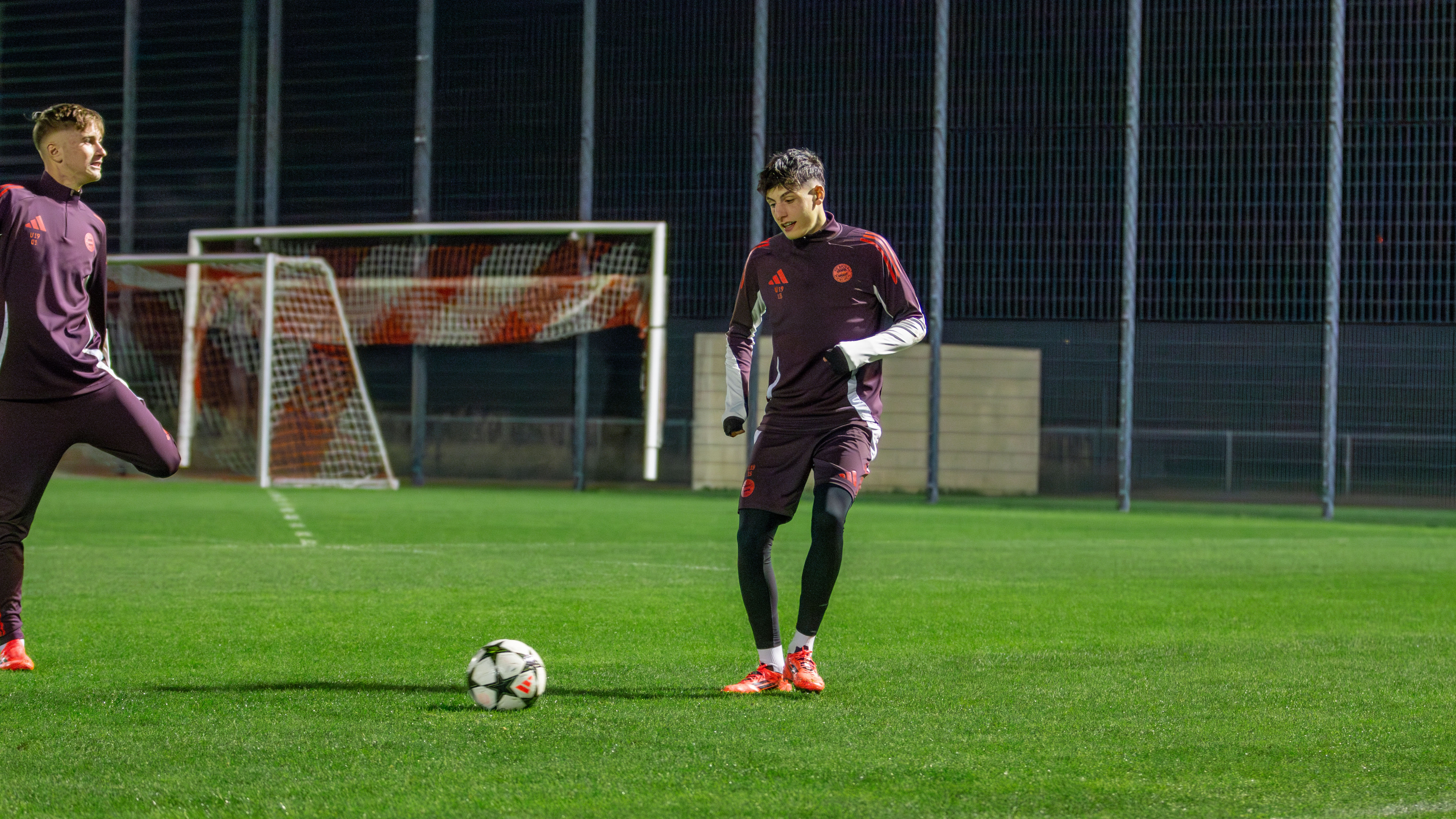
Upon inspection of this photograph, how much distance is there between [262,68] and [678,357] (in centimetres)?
685

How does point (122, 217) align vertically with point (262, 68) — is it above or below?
below

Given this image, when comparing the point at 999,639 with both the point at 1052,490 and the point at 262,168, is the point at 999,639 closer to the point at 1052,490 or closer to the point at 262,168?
the point at 1052,490

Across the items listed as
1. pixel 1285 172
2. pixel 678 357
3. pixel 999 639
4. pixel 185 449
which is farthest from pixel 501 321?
pixel 999 639

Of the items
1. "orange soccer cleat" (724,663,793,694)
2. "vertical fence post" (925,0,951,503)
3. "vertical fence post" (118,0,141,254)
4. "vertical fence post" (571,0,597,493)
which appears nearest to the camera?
"orange soccer cleat" (724,663,793,694)

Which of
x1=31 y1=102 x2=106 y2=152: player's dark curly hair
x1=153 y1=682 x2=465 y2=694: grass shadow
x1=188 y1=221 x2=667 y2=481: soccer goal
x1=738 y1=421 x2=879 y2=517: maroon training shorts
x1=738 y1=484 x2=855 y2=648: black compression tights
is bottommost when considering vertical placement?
x1=153 y1=682 x2=465 y2=694: grass shadow

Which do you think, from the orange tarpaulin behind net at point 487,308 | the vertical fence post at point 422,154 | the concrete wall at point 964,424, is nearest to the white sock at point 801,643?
the orange tarpaulin behind net at point 487,308

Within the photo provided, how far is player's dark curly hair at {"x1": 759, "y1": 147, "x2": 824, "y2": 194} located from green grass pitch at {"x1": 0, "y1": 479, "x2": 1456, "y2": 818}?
1.53 metres

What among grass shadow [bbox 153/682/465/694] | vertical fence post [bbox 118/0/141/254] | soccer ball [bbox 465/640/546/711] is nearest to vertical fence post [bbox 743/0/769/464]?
vertical fence post [bbox 118/0/141/254]

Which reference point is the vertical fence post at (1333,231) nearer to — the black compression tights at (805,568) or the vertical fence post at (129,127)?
the black compression tights at (805,568)

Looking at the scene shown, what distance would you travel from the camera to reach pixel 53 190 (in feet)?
15.3

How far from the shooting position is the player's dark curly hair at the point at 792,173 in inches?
172

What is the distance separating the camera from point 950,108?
16.9 meters

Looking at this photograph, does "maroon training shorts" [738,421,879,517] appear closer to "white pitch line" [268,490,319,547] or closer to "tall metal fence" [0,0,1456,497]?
"white pitch line" [268,490,319,547]

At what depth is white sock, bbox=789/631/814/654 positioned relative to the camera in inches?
172
